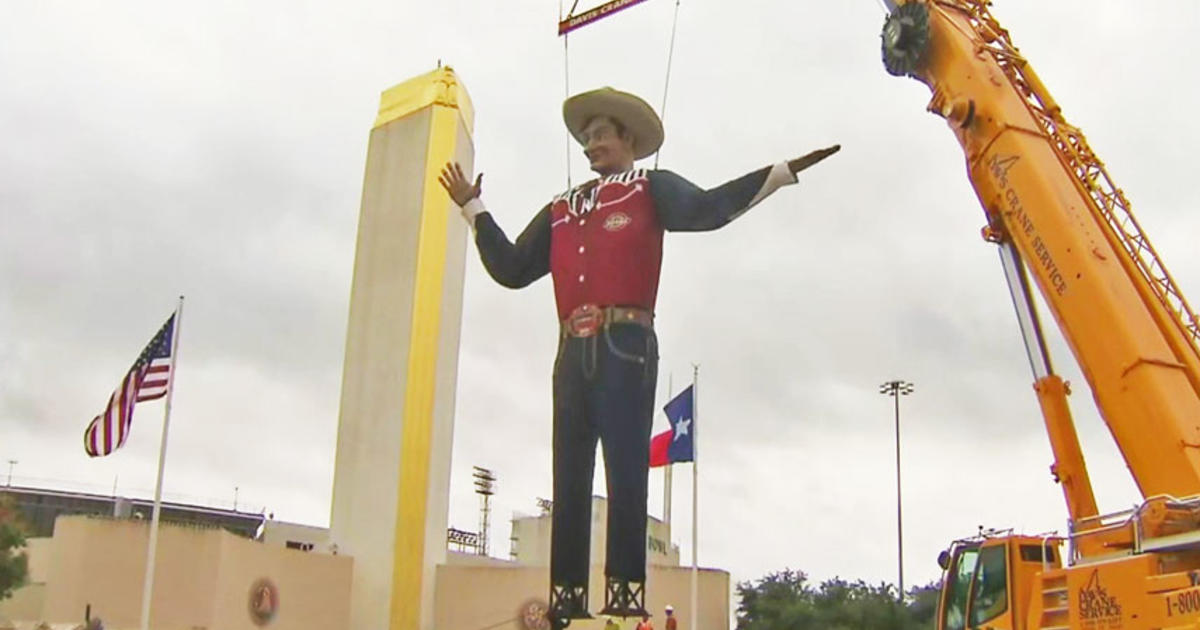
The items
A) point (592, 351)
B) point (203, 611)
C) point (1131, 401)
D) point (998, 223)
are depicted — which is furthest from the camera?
point (203, 611)

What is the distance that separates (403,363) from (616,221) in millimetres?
12546

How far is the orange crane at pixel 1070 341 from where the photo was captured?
10211 mm

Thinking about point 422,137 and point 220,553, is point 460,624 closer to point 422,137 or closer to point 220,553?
point 220,553

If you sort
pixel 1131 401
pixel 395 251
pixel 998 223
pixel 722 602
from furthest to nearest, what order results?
pixel 722 602, pixel 395 251, pixel 998 223, pixel 1131 401

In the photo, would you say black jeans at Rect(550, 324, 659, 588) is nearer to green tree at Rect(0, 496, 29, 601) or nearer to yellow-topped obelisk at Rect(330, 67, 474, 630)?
yellow-topped obelisk at Rect(330, 67, 474, 630)

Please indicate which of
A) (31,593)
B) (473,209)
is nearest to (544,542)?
(31,593)

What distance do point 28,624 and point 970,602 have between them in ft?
57.3

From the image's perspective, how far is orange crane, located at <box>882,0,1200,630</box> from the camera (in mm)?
10211

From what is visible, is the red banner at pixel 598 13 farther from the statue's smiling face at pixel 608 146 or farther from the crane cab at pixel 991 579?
the crane cab at pixel 991 579

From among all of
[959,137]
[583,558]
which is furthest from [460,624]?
[959,137]

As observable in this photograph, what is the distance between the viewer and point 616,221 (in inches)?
514

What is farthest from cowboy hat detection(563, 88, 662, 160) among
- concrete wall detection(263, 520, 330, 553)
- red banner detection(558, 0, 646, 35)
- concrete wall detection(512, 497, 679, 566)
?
Answer: concrete wall detection(263, 520, 330, 553)

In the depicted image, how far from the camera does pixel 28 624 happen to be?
2272 cm

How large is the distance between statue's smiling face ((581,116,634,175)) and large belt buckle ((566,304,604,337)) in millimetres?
1679
